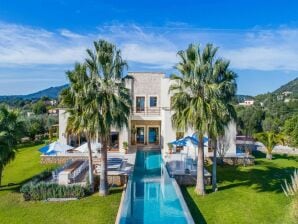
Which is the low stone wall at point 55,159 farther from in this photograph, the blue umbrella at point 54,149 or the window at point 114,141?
the window at point 114,141

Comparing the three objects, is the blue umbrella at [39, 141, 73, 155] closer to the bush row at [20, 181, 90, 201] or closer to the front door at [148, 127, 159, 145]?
the bush row at [20, 181, 90, 201]

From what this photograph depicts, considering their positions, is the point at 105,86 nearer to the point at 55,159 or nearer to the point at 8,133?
the point at 8,133

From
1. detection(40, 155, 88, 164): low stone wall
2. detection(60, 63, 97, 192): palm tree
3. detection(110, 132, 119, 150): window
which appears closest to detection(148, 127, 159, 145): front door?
detection(110, 132, 119, 150): window

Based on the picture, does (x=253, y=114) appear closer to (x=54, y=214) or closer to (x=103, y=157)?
(x=103, y=157)

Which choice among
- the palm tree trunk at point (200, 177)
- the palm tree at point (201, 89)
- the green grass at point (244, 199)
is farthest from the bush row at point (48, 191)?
the palm tree at point (201, 89)

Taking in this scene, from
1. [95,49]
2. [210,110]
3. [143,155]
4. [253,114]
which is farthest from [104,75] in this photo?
[253,114]

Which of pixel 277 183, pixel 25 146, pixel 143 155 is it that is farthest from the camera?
pixel 25 146

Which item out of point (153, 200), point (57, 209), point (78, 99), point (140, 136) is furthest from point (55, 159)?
point (153, 200)
